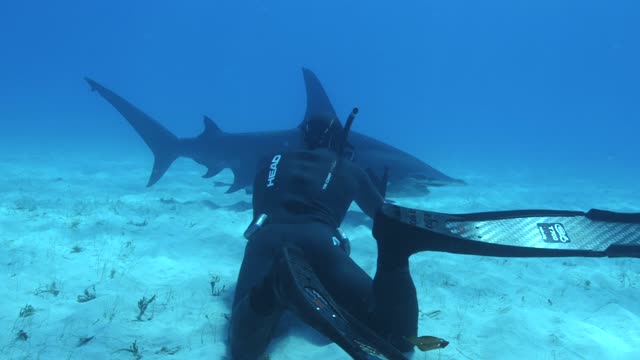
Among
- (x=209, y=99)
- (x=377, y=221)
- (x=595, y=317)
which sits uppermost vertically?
(x=209, y=99)

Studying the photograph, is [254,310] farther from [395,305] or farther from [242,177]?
[242,177]

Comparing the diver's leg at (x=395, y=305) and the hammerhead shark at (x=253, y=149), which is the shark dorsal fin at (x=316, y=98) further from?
the diver's leg at (x=395, y=305)

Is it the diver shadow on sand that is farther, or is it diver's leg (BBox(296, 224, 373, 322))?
the diver shadow on sand

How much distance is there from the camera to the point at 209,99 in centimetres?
19875

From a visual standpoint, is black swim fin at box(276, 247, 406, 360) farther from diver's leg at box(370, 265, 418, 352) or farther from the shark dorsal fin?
the shark dorsal fin

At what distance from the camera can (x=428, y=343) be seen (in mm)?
3090

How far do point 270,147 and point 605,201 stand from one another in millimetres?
13095

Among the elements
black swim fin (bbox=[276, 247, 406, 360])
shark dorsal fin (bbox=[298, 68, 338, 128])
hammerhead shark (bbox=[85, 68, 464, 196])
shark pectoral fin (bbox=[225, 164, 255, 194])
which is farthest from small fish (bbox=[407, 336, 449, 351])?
shark dorsal fin (bbox=[298, 68, 338, 128])

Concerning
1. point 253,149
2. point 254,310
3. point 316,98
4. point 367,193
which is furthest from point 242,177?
point 254,310

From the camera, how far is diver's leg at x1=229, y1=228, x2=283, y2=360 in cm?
315

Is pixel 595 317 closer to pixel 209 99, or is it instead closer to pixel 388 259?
pixel 388 259

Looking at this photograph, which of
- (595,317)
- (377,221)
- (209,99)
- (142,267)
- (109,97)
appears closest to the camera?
(377,221)

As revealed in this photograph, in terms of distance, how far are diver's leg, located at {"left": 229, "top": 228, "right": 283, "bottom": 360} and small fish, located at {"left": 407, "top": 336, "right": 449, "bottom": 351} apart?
3.50ft

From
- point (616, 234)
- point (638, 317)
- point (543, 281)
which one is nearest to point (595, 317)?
point (638, 317)
